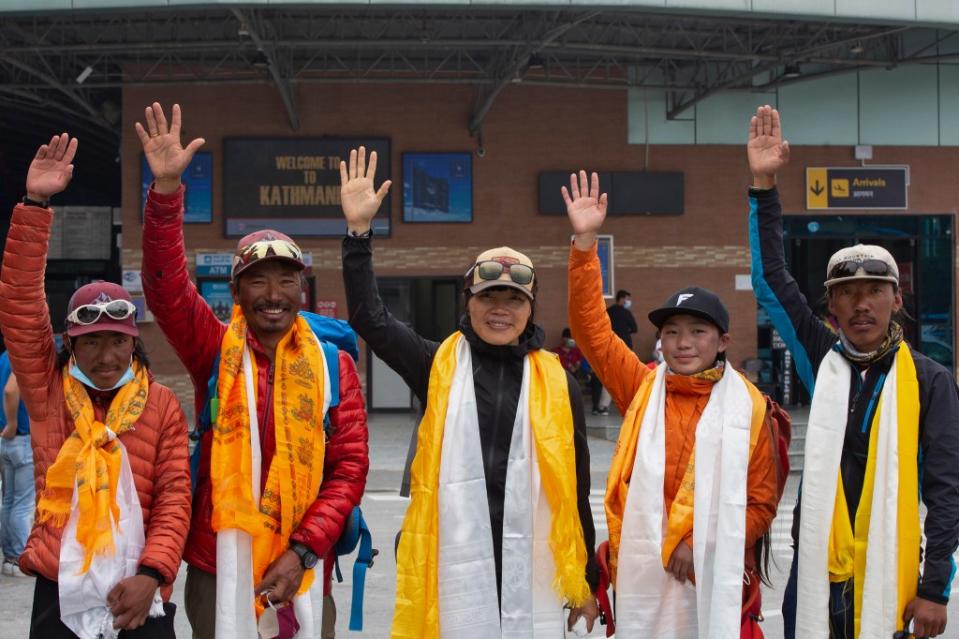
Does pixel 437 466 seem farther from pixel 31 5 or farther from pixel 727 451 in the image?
pixel 31 5

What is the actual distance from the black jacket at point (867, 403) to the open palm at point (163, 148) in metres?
2.29

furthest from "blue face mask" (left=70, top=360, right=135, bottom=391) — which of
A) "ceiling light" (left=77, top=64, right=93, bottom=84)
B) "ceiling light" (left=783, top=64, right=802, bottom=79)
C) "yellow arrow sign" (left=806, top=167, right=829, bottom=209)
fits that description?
"yellow arrow sign" (left=806, top=167, right=829, bottom=209)

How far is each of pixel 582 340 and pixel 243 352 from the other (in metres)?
1.39

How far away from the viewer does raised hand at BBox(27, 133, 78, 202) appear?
391 centimetres

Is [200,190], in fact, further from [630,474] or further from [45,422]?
[630,474]

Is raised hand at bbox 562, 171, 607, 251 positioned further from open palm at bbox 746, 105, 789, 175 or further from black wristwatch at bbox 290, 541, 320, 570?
black wristwatch at bbox 290, 541, 320, 570

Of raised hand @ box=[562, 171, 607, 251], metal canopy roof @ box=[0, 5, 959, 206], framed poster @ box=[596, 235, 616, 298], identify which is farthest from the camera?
framed poster @ box=[596, 235, 616, 298]

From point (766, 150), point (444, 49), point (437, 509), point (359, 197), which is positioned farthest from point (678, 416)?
point (444, 49)

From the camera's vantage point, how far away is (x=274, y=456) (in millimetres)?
3846

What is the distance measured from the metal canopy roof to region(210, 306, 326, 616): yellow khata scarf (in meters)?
12.9

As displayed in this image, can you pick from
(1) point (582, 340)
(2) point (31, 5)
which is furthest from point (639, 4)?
(1) point (582, 340)

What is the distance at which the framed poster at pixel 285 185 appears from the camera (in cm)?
1959

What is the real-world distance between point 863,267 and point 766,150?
694 millimetres

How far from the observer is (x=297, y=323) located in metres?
4.10
